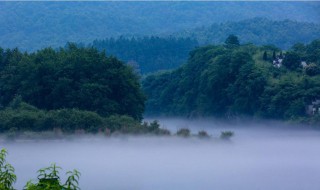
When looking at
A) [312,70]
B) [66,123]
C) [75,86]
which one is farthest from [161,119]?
[66,123]

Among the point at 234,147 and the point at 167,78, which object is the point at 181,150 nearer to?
the point at 234,147

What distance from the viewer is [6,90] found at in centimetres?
3844

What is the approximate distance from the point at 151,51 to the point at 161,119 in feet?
126

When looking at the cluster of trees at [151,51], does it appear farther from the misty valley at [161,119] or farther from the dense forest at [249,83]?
the dense forest at [249,83]

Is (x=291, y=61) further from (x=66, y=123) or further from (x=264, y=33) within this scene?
(x=264, y=33)

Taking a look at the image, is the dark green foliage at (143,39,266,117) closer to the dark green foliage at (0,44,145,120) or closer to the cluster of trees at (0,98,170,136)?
the dark green foliage at (0,44,145,120)

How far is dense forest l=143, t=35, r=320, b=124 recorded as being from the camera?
4941 cm

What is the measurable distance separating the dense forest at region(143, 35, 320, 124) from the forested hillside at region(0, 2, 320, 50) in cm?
6149

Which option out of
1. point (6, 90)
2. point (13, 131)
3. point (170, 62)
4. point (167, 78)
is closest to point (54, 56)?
point (6, 90)

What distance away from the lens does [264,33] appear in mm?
113938

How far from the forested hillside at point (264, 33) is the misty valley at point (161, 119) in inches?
1801

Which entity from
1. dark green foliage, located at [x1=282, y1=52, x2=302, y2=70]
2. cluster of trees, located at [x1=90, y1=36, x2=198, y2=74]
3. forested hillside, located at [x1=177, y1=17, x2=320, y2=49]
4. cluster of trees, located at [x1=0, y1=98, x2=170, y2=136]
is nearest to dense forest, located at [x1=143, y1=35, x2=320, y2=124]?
dark green foliage, located at [x1=282, y1=52, x2=302, y2=70]

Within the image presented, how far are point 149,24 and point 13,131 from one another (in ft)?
404

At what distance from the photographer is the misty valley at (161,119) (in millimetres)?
26297
